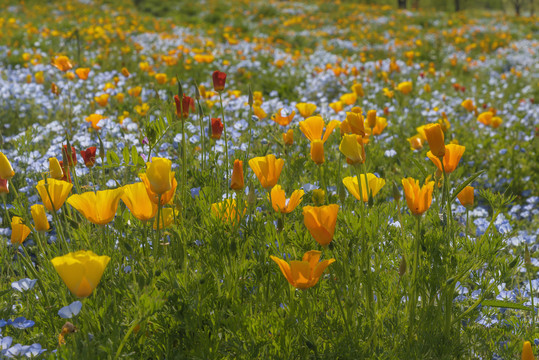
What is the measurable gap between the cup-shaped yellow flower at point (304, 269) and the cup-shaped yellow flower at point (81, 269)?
43cm

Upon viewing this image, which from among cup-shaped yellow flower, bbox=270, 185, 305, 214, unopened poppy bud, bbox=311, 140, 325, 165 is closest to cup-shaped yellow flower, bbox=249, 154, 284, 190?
cup-shaped yellow flower, bbox=270, 185, 305, 214

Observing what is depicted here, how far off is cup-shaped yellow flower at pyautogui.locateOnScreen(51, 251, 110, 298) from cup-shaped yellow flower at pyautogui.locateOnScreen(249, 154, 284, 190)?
0.60 meters

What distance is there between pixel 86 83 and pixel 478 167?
4419mm

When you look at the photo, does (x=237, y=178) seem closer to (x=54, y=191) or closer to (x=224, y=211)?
(x=224, y=211)

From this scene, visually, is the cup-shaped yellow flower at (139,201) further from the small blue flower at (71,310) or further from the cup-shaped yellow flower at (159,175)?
the small blue flower at (71,310)

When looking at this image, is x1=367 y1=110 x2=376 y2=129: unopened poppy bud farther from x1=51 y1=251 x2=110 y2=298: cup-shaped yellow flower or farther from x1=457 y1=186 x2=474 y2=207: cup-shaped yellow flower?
x1=51 y1=251 x2=110 y2=298: cup-shaped yellow flower

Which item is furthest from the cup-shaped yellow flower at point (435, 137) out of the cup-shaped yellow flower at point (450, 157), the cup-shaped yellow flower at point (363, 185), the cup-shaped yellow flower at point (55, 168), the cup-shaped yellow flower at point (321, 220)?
the cup-shaped yellow flower at point (55, 168)

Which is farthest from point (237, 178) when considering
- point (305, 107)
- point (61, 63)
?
point (61, 63)

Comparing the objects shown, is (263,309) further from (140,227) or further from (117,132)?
(117,132)

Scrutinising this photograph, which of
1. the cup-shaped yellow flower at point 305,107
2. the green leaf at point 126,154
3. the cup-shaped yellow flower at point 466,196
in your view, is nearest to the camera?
the cup-shaped yellow flower at point 466,196

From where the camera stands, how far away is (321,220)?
4.26ft

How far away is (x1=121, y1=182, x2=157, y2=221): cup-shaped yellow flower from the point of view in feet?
4.62

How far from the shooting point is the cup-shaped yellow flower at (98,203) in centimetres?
130

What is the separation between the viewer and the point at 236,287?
1443mm
